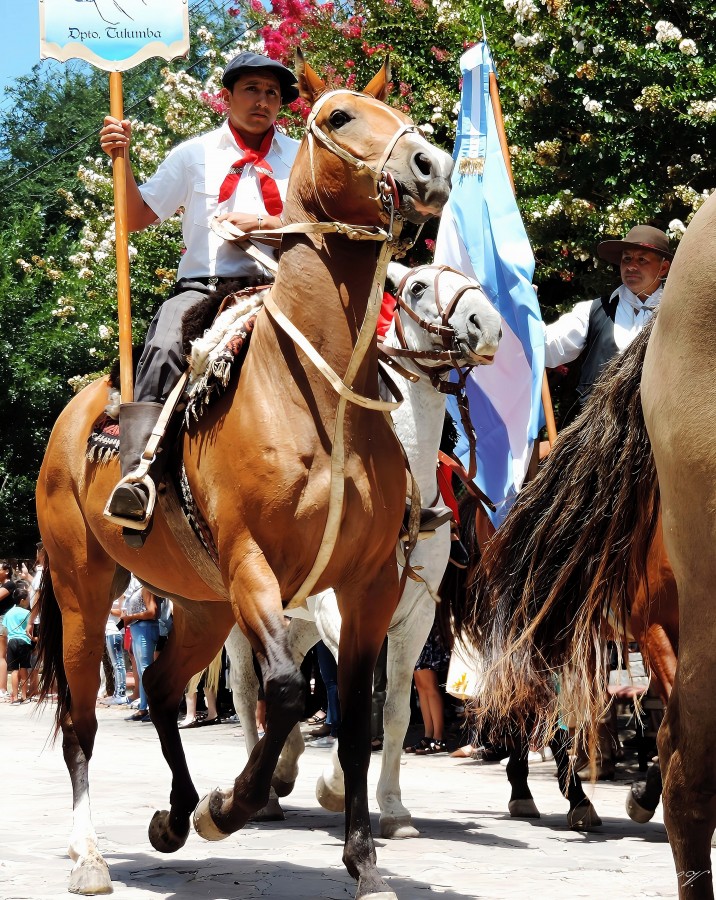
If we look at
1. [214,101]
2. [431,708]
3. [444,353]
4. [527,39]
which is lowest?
[431,708]

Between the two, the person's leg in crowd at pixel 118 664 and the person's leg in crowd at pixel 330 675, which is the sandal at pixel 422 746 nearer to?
the person's leg in crowd at pixel 330 675

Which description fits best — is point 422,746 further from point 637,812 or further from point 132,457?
point 132,457

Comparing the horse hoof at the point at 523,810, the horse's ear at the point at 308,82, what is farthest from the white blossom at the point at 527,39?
the horse hoof at the point at 523,810

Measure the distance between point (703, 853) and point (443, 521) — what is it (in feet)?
11.6

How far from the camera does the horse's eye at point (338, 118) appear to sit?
4.69m

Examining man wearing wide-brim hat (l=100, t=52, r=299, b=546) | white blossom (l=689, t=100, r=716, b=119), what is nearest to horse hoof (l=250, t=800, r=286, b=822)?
man wearing wide-brim hat (l=100, t=52, r=299, b=546)

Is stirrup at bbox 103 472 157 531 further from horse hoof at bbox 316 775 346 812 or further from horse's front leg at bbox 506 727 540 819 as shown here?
horse's front leg at bbox 506 727 540 819

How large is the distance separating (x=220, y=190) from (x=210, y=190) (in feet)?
0.24

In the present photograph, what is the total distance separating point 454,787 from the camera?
9172 millimetres

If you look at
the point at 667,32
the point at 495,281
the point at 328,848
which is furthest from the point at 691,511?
the point at 667,32

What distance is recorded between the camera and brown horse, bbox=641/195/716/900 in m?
3.11

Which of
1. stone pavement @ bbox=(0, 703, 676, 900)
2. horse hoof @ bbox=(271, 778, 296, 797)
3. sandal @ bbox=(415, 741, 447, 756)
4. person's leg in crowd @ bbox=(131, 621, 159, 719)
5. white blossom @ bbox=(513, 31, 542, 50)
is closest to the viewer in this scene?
stone pavement @ bbox=(0, 703, 676, 900)

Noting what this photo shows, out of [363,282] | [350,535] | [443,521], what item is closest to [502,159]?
[443,521]

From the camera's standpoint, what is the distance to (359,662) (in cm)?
500
